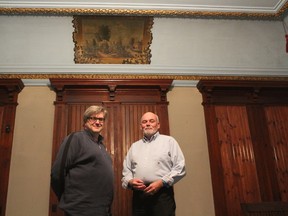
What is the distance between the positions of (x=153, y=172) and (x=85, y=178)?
726 millimetres

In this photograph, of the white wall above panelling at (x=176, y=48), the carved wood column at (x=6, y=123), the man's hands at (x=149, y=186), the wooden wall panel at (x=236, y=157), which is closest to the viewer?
the man's hands at (x=149, y=186)

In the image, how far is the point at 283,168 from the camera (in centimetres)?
374

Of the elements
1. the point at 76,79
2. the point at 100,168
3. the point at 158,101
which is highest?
the point at 76,79

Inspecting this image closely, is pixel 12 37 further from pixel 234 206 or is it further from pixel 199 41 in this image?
pixel 234 206

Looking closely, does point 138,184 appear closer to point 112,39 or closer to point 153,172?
point 153,172

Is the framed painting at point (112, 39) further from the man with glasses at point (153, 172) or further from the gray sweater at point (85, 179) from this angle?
the gray sweater at point (85, 179)

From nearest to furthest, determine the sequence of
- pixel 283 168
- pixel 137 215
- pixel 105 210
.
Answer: pixel 105 210 → pixel 137 215 → pixel 283 168

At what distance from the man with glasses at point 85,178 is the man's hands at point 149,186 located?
386 millimetres

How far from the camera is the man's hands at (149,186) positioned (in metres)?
2.24

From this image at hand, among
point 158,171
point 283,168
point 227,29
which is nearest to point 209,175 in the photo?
point 283,168

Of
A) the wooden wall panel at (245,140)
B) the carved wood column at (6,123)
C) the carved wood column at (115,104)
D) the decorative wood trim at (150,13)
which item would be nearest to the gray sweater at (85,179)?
the carved wood column at (115,104)

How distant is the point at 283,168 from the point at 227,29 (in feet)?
7.36

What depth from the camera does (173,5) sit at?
409cm

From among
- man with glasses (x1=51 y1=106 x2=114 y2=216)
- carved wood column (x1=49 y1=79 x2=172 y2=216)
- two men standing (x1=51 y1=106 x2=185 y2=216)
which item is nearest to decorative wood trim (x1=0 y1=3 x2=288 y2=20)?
carved wood column (x1=49 y1=79 x2=172 y2=216)
